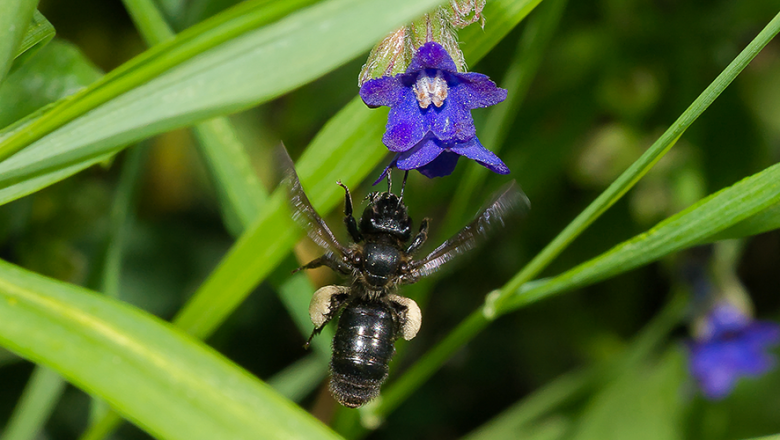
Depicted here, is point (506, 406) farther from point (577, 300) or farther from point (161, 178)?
point (161, 178)

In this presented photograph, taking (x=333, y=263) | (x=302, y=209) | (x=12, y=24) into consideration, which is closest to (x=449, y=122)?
(x=302, y=209)

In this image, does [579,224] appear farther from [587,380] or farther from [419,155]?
[587,380]

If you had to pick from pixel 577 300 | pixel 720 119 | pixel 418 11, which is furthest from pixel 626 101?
pixel 418 11

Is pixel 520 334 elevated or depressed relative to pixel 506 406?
elevated

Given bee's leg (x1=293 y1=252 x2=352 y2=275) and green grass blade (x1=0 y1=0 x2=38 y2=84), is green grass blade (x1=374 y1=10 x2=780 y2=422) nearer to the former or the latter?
bee's leg (x1=293 y1=252 x2=352 y2=275)

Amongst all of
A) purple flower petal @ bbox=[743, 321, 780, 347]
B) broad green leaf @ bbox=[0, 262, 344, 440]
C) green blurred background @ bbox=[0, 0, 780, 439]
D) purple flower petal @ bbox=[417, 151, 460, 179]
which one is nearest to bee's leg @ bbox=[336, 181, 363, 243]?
purple flower petal @ bbox=[417, 151, 460, 179]

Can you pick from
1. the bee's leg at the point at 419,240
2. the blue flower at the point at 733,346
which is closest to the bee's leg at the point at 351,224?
the bee's leg at the point at 419,240
